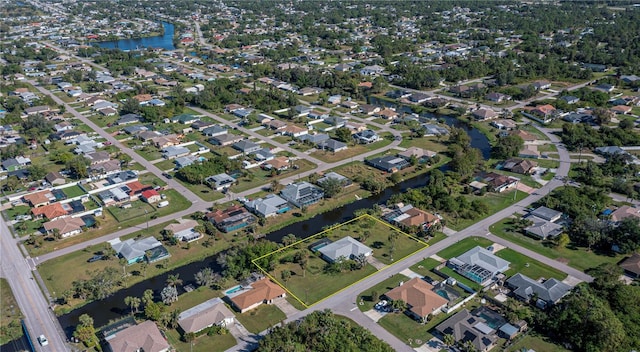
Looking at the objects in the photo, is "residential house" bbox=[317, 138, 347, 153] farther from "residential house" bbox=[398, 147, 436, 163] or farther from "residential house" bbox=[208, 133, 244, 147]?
"residential house" bbox=[208, 133, 244, 147]

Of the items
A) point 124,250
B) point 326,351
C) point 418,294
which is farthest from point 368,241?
point 124,250

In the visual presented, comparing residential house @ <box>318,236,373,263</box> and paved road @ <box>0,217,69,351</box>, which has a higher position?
residential house @ <box>318,236,373,263</box>

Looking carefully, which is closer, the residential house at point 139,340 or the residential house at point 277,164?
the residential house at point 139,340

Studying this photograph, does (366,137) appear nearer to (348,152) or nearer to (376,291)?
(348,152)

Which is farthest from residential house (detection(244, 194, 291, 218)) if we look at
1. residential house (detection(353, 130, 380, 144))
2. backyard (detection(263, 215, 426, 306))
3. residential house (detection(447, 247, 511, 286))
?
residential house (detection(353, 130, 380, 144))

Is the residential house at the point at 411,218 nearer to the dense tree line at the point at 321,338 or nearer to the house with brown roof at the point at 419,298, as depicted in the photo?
the house with brown roof at the point at 419,298

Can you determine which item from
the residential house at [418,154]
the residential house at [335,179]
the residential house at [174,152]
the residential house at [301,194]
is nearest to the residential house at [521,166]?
the residential house at [418,154]
